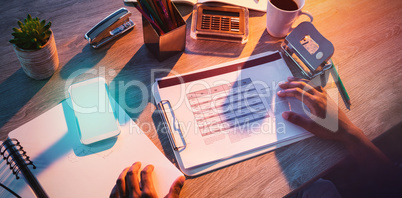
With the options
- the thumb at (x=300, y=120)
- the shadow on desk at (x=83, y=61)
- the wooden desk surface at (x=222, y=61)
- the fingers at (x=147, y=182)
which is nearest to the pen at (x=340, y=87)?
the wooden desk surface at (x=222, y=61)

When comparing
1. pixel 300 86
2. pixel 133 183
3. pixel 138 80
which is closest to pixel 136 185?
pixel 133 183

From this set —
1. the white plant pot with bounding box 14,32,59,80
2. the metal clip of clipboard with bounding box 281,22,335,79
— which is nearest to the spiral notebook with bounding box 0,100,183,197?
the white plant pot with bounding box 14,32,59,80

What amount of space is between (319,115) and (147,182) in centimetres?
52

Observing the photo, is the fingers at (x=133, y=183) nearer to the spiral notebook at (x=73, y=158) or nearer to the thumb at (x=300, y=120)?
the spiral notebook at (x=73, y=158)

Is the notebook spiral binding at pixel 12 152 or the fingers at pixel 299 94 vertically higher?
the notebook spiral binding at pixel 12 152

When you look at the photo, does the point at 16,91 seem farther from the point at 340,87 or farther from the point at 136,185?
the point at 340,87

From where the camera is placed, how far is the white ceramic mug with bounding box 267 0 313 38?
0.85 m

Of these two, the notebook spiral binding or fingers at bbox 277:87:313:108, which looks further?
fingers at bbox 277:87:313:108

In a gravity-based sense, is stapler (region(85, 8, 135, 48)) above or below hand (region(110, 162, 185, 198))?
above

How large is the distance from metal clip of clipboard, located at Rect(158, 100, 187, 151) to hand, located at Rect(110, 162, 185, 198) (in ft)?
0.30

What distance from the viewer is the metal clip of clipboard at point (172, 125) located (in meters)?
0.73

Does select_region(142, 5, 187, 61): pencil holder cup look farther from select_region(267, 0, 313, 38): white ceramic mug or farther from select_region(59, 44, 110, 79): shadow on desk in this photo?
select_region(267, 0, 313, 38): white ceramic mug

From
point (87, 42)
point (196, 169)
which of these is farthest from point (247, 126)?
point (87, 42)

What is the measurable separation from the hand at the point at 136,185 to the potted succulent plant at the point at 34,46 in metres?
0.38
